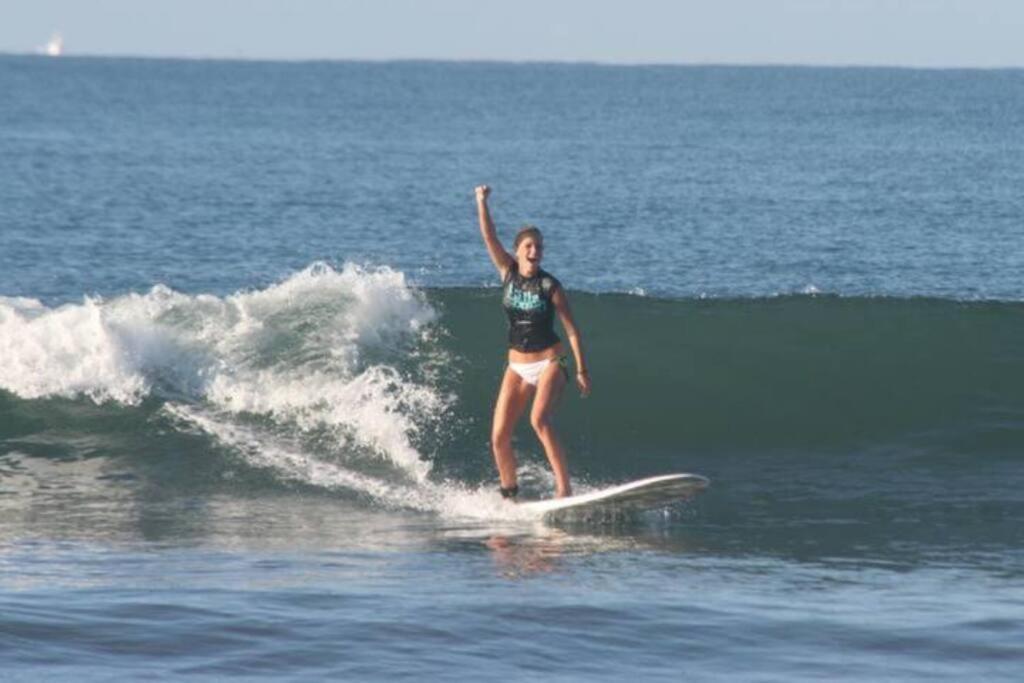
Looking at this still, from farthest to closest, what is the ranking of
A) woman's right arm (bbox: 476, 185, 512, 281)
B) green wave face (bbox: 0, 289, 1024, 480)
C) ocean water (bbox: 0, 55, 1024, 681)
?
1. green wave face (bbox: 0, 289, 1024, 480)
2. woman's right arm (bbox: 476, 185, 512, 281)
3. ocean water (bbox: 0, 55, 1024, 681)

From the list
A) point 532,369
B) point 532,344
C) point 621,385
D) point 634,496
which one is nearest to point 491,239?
point 532,344

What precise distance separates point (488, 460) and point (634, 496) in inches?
108

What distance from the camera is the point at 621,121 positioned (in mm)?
81562

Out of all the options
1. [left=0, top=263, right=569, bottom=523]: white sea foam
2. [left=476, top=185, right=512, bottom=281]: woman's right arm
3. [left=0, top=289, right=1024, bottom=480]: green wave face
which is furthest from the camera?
[left=0, top=289, right=1024, bottom=480]: green wave face

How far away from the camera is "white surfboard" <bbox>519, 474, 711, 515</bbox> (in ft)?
41.3

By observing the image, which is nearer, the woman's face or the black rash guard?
the woman's face

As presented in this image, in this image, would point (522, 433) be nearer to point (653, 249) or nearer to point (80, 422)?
point (80, 422)

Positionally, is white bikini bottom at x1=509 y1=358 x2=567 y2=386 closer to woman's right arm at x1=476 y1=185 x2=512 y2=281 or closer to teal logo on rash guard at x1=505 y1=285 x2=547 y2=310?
teal logo on rash guard at x1=505 y1=285 x2=547 y2=310

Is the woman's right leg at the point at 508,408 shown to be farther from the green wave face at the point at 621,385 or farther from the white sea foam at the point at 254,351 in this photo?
the white sea foam at the point at 254,351

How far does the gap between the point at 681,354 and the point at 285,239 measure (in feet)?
58.3

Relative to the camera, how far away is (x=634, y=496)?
41.5 feet

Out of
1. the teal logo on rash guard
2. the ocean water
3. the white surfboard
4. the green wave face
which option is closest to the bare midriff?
the teal logo on rash guard

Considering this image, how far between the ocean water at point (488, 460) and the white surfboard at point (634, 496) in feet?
0.42

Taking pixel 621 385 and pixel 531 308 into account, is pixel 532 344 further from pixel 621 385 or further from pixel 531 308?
pixel 621 385
